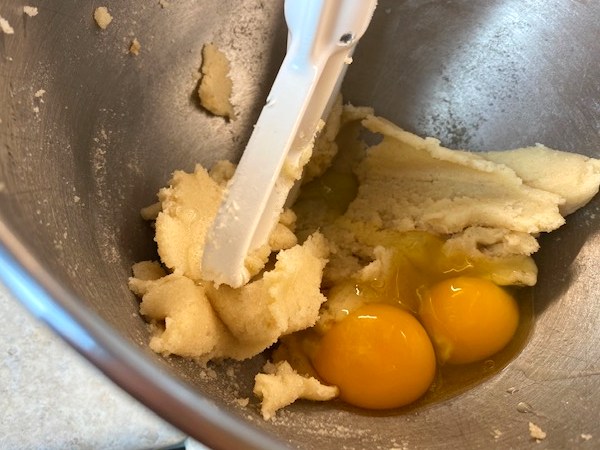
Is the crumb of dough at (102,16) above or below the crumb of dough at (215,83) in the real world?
above

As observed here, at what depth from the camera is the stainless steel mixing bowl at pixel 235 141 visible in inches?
36.3

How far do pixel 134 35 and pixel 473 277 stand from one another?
2.64 ft

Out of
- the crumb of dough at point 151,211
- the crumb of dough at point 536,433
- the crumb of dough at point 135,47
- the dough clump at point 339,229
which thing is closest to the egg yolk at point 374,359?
the dough clump at point 339,229

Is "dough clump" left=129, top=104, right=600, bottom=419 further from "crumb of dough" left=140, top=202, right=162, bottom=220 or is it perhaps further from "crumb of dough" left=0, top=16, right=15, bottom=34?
"crumb of dough" left=0, top=16, right=15, bottom=34

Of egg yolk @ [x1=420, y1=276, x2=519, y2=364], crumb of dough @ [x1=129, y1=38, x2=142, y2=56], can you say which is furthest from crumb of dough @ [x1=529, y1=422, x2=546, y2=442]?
crumb of dough @ [x1=129, y1=38, x2=142, y2=56]

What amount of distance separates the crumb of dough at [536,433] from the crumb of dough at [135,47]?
99 cm

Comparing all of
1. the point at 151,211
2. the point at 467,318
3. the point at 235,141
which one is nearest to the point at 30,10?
the point at 151,211

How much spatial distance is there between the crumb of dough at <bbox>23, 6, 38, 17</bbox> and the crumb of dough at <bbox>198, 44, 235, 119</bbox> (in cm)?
40

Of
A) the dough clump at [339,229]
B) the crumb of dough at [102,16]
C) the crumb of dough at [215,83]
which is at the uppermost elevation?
the crumb of dough at [102,16]

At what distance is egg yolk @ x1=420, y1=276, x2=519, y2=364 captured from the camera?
1.31 m

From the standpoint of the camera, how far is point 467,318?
4.27 feet

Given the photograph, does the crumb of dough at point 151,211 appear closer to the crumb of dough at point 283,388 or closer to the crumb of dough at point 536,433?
the crumb of dough at point 283,388

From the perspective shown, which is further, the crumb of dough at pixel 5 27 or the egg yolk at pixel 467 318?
the egg yolk at pixel 467 318

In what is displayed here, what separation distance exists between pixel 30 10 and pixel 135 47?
24cm
